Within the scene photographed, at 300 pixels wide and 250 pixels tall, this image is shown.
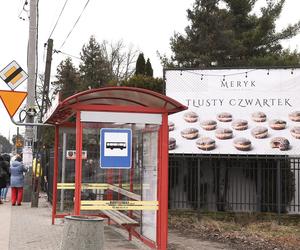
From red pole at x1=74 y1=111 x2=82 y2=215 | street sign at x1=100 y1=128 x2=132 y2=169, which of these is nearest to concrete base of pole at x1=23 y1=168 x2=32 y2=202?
street sign at x1=100 y1=128 x2=132 y2=169

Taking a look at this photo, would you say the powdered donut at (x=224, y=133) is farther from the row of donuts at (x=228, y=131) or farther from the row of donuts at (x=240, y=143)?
the row of donuts at (x=240, y=143)

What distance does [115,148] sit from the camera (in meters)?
8.76

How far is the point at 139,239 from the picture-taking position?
1036cm

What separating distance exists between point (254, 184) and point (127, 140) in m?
8.66

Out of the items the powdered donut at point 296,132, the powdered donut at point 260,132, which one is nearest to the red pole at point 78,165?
the powdered donut at point 260,132

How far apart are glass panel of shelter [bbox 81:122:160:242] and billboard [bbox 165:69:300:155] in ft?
19.7

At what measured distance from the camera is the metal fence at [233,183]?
15664 millimetres

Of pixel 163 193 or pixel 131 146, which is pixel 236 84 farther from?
pixel 163 193

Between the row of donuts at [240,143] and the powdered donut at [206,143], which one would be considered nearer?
the row of donuts at [240,143]

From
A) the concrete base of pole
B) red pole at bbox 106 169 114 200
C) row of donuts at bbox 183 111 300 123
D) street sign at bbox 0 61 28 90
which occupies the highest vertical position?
street sign at bbox 0 61 28 90

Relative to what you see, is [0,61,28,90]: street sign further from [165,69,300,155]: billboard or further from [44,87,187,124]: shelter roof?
[165,69,300,155]: billboard

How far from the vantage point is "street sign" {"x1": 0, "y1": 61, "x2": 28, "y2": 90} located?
13.6 metres

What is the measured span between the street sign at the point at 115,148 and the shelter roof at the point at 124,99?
53cm

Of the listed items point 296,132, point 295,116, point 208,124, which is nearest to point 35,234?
point 208,124
